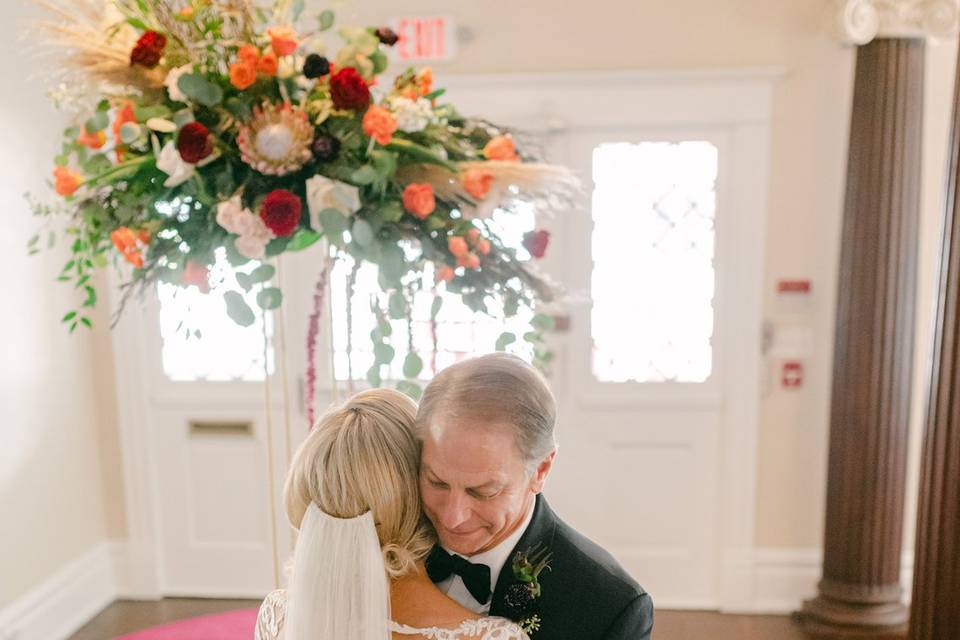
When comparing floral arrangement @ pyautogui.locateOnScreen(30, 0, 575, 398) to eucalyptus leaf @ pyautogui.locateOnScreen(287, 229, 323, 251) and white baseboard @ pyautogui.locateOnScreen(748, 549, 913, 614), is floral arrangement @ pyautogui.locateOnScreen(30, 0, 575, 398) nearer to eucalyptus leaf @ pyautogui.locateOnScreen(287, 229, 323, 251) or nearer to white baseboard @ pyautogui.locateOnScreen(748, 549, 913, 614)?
eucalyptus leaf @ pyautogui.locateOnScreen(287, 229, 323, 251)

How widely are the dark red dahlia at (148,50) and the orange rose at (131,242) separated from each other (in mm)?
295

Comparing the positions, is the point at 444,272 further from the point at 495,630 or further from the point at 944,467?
the point at 944,467

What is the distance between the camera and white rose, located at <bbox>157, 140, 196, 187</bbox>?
1331 millimetres

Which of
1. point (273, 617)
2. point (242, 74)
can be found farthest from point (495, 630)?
point (242, 74)

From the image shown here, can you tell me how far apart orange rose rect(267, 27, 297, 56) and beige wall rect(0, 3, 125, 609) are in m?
2.06

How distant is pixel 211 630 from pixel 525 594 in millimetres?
1118

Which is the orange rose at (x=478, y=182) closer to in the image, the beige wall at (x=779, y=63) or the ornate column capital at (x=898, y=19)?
the beige wall at (x=779, y=63)

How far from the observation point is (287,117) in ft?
4.46

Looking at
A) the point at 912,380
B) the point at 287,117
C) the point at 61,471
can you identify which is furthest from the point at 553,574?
the point at 61,471

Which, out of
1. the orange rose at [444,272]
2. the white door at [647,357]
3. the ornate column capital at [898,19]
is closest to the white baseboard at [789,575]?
the white door at [647,357]

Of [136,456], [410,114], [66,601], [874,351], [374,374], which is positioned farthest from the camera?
[136,456]

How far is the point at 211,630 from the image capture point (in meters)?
1.94

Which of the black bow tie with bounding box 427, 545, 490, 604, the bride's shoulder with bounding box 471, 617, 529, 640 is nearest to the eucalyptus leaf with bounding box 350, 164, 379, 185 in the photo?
the black bow tie with bounding box 427, 545, 490, 604

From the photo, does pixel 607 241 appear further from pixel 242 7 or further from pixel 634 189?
pixel 242 7
